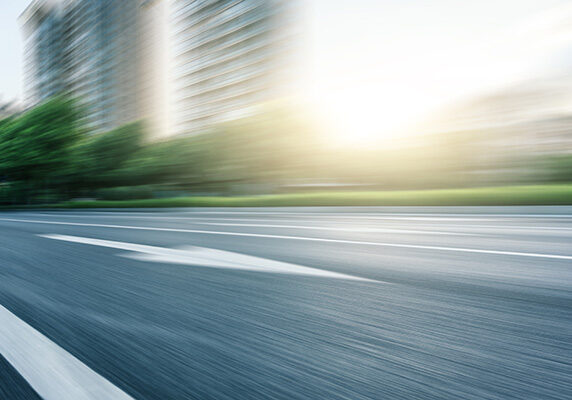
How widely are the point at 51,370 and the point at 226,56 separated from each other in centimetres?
5531

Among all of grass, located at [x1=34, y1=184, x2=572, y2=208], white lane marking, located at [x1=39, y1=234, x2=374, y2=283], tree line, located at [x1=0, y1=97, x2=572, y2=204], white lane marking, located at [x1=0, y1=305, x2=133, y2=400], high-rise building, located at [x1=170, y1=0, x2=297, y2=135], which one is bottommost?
white lane marking, located at [x1=0, y1=305, x2=133, y2=400]

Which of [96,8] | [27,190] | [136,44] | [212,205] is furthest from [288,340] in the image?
[96,8]

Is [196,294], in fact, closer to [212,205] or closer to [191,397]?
[191,397]

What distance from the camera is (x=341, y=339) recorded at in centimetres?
158


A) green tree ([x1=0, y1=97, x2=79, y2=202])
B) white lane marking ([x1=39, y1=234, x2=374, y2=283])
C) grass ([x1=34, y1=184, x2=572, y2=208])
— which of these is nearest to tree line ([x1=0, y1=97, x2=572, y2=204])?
green tree ([x1=0, y1=97, x2=79, y2=202])

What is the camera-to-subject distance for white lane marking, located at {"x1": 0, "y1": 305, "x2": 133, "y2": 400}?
1.24 m

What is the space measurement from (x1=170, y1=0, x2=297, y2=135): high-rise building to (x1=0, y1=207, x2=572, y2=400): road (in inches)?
1723

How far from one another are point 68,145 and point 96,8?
5572 cm

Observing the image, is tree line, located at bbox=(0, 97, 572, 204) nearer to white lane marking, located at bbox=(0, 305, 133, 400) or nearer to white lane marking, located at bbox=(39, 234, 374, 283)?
white lane marking, located at bbox=(39, 234, 374, 283)

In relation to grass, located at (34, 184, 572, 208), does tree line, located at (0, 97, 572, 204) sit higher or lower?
higher

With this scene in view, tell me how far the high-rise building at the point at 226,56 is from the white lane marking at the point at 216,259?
4246 centimetres

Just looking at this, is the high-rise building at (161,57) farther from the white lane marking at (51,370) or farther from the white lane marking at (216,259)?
the white lane marking at (51,370)

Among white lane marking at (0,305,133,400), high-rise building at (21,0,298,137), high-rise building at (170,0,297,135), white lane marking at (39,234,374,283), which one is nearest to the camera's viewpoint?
white lane marking at (0,305,133,400)

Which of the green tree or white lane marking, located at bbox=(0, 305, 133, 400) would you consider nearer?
white lane marking, located at bbox=(0, 305, 133, 400)
